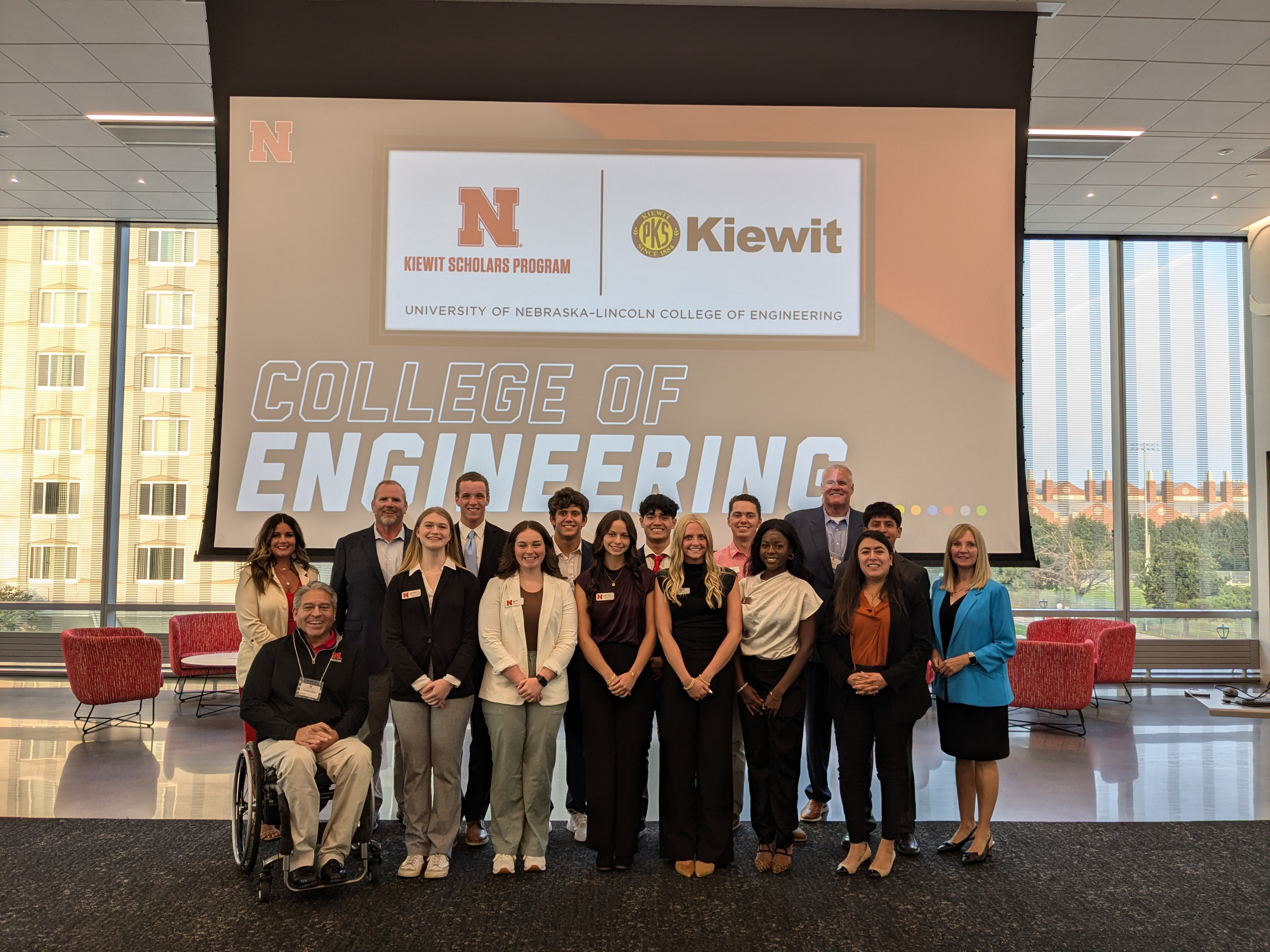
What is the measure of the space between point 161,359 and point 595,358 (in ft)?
18.2

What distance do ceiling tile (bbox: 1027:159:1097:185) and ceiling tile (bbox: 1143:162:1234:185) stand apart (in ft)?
2.07

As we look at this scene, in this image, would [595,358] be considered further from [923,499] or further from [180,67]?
[180,67]

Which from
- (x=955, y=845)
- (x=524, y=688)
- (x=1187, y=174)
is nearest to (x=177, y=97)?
(x=524, y=688)

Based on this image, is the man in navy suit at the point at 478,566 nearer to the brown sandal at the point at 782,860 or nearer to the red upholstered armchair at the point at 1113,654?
the brown sandal at the point at 782,860

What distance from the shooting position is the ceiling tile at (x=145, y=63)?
5.49 m

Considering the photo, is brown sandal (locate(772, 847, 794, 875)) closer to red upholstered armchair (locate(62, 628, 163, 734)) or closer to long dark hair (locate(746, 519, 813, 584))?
long dark hair (locate(746, 519, 813, 584))

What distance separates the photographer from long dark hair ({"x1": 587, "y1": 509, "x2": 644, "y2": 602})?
376 centimetres

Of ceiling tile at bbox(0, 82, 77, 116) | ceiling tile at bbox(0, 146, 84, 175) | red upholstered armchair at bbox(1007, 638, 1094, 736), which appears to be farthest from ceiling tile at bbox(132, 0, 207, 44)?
red upholstered armchair at bbox(1007, 638, 1094, 736)

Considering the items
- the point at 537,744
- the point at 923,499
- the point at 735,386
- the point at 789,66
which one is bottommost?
the point at 537,744

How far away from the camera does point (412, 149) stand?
5.20 metres

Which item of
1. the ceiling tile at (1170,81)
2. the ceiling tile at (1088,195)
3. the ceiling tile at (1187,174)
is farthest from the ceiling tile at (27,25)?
the ceiling tile at (1187,174)

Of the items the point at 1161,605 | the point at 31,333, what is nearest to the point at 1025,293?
the point at 1161,605

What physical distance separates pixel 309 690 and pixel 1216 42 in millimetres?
6181

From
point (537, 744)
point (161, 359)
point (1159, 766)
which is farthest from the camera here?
point (161, 359)
